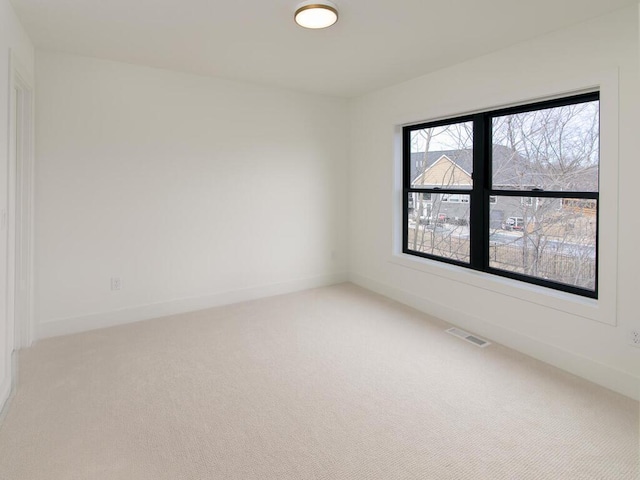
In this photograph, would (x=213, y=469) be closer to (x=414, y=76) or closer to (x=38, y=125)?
(x=38, y=125)

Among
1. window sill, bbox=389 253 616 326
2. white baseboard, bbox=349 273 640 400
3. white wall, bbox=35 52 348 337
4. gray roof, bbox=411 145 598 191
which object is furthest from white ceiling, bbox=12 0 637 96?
white baseboard, bbox=349 273 640 400

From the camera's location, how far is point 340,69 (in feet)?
12.8

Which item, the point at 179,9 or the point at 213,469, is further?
the point at 179,9

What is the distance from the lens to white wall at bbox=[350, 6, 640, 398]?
2.57 m

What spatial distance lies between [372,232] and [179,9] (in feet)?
10.3

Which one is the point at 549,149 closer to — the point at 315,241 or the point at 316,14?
the point at 316,14

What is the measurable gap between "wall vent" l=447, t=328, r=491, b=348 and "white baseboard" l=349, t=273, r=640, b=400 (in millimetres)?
80

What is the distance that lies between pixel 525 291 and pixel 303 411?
1.99m

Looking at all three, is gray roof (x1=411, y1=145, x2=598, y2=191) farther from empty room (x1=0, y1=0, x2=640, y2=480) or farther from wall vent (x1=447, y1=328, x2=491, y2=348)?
wall vent (x1=447, y1=328, x2=491, y2=348)

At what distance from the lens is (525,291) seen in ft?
10.6

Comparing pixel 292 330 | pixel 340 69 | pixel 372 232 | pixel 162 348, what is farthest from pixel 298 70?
pixel 162 348

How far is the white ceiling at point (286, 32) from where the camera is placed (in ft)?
8.41

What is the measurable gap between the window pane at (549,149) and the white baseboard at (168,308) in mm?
2506

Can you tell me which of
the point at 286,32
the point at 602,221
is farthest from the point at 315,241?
the point at 602,221
